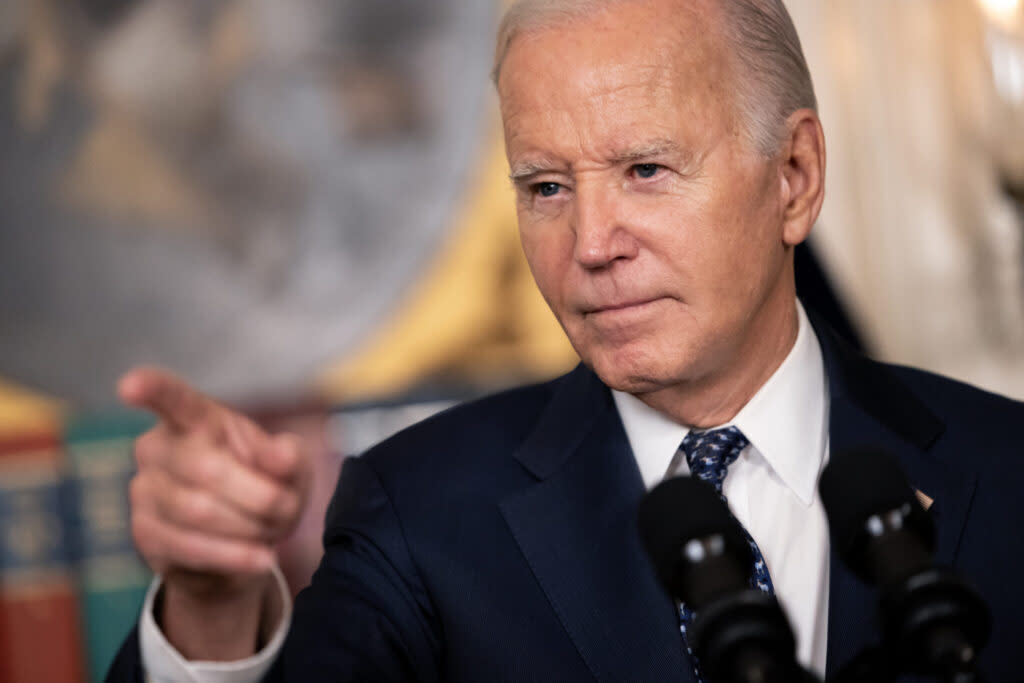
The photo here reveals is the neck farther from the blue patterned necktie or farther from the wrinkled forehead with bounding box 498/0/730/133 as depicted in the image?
the wrinkled forehead with bounding box 498/0/730/133

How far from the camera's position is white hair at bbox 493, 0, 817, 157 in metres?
1.72

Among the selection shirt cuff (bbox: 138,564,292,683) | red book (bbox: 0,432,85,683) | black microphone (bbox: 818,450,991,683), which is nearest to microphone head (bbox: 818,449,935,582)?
black microphone (bbox: 818,450,991,683)

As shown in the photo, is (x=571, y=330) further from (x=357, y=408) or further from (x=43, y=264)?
(x=43, y=264)

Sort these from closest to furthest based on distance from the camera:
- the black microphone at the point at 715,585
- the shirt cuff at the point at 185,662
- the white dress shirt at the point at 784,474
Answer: the black microphone at the point at 715,585 < the shirt cuff at the point at 185,662 < the white dress shirt at the point at 784,474

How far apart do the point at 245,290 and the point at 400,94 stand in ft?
3.27

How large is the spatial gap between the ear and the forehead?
0.21m

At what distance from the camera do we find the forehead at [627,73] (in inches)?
64.4

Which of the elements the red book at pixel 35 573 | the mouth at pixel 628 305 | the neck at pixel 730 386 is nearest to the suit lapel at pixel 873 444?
the neck at pixel 730 386

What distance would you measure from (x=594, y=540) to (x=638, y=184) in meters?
0.59

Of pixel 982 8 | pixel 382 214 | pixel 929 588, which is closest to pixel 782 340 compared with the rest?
pixel 929 588

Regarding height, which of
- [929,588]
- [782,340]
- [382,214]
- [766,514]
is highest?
[929,588]

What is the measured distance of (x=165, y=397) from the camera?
129 centimetres

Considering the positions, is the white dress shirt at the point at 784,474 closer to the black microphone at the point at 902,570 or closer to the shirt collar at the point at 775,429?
the shirt collar at the point at 775,429

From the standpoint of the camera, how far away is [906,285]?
403 cm
